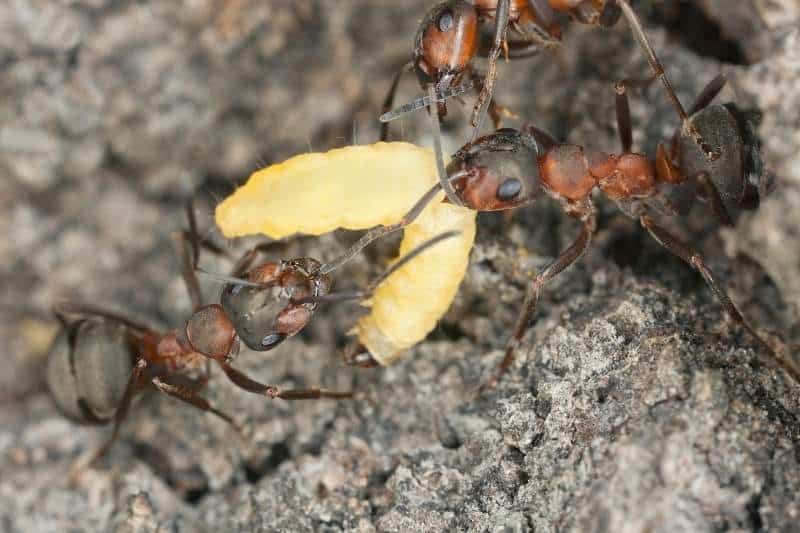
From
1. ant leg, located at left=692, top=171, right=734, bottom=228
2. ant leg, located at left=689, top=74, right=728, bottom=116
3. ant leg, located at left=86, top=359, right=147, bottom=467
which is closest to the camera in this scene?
ant leg, located at left=692, top=171, right=734, bottom=228

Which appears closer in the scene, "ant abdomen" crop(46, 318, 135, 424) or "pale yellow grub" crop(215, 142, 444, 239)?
"pale yellow grub" crop(215, 142, 444, 239)

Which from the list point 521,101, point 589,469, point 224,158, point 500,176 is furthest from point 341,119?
point 589,469

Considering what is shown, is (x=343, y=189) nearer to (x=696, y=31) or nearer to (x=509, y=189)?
(x=509, y=189)

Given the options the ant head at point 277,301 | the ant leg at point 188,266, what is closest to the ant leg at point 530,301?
the ant head at point 277,301

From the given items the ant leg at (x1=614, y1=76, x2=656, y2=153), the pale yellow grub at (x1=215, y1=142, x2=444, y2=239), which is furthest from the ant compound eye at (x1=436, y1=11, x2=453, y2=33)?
the ant leg at (x1=614, y1=76, x2=656, y2=153)

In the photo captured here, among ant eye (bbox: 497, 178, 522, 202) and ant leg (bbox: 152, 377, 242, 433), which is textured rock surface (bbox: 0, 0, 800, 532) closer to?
ant leg (bbox: 152, 377, 242, 433)

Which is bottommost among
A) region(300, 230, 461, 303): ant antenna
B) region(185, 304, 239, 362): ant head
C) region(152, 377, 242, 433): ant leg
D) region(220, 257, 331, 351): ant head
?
region(152, 377, 242, 433): ant leg
